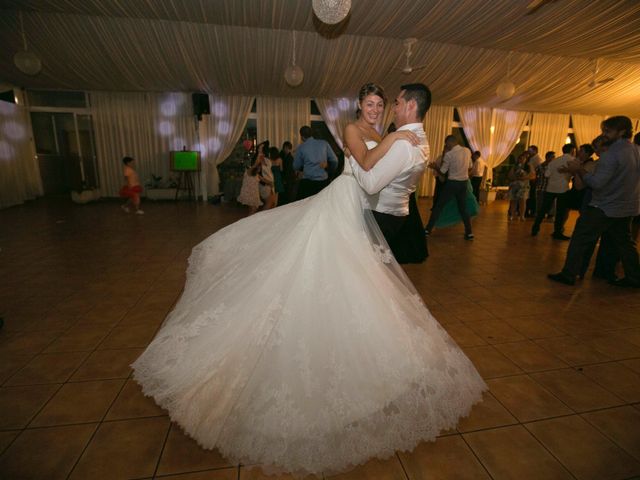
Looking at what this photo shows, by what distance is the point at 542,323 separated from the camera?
2795 mm

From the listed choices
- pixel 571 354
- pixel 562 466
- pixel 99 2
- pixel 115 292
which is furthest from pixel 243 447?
pixel 99 2

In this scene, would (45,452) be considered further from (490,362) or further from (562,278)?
(562,278)

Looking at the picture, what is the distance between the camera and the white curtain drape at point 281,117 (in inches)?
401

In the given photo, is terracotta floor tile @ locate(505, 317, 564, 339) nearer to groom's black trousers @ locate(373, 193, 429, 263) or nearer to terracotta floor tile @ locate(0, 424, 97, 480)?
groom's black trousers @ locate(373, 193, 429, 263)

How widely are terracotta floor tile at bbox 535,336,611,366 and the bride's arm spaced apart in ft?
5.95

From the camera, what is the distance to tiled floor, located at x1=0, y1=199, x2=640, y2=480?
4.84 feet

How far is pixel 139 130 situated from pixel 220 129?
2.23m

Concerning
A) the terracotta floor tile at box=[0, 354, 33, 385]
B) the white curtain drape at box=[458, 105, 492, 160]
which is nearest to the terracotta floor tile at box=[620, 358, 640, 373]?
the terracotta floor tile at box=[0, 354, 33, 385]

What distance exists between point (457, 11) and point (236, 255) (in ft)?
18.9

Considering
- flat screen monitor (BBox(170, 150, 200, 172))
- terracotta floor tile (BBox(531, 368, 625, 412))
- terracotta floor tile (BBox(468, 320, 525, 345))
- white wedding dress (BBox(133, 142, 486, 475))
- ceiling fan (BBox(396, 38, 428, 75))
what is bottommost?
terracotta floor tile (BBox(531, 368, 625, 412))

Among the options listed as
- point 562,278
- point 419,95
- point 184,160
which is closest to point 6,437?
point 419,95

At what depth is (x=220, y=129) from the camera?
1008 cm

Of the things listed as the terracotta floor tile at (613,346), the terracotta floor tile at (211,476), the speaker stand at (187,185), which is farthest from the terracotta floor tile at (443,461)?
the speaker stand at (187,185)

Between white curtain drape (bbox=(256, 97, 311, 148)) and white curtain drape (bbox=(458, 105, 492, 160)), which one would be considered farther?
white curtain drape (bbox=(458, 105, 492, 160))
